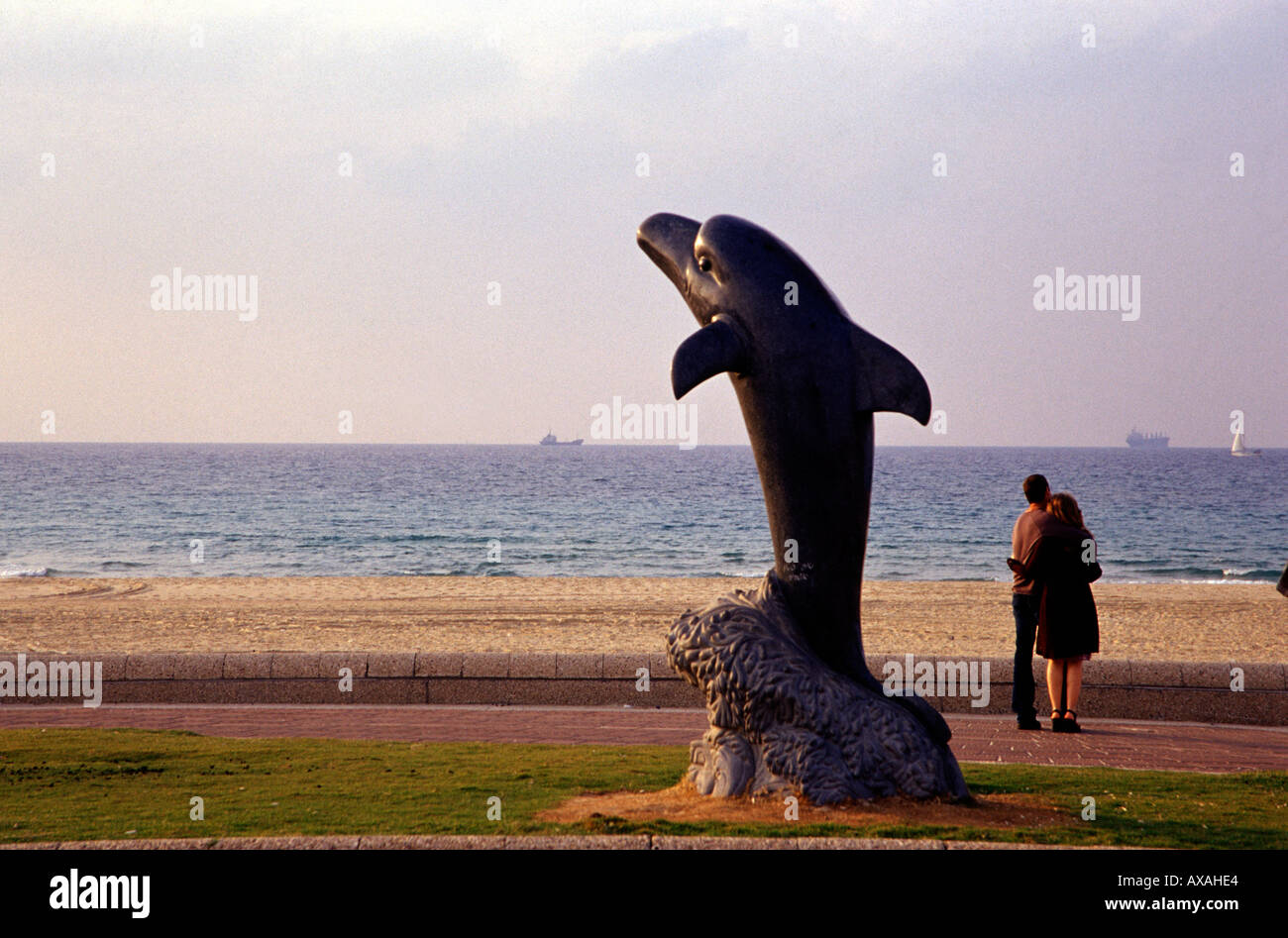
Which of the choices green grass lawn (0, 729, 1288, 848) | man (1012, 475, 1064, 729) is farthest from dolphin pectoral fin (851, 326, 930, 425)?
man (1012, 475, 1064, 729)

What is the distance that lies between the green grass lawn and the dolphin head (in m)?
2.53

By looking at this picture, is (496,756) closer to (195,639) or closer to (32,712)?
(32,712)

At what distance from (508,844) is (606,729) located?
477 centimetres

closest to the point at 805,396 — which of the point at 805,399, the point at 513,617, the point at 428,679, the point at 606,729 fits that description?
the point at 805,399

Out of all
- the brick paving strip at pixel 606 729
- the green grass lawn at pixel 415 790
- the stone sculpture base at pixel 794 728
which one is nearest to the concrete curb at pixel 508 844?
the green grass lawn at pixel 415 790

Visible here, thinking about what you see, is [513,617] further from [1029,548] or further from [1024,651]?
[1029,548]

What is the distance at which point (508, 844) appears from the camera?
19.2 ft

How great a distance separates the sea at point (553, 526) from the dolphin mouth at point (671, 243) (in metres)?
34.6

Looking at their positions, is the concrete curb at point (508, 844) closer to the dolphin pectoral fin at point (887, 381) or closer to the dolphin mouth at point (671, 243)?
the dolphin pectoral fin at point (887, 381)

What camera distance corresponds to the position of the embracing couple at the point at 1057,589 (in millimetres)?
10094

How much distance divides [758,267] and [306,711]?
660cm

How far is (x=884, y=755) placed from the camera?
717 centimetres

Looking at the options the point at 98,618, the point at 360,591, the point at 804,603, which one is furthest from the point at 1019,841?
the point at 360,591
